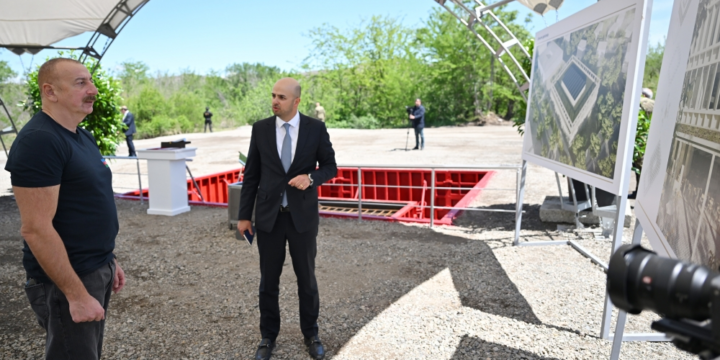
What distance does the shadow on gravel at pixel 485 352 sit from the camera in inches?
135

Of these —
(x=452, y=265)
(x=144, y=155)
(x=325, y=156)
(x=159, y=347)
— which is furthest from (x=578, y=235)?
(x=144, y=155)

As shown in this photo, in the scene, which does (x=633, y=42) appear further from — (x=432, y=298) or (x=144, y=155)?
(x=144, y=155)

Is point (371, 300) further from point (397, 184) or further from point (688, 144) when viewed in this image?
point (397, 184)

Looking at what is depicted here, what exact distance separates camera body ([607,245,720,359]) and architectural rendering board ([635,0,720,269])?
715mm

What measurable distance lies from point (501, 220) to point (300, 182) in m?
5.49

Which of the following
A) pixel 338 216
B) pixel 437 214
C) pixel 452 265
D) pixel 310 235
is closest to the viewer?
pixel 310 235

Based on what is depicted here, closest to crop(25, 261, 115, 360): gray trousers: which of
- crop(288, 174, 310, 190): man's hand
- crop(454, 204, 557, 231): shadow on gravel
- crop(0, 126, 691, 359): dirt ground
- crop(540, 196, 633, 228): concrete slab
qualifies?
crop(288, 174, 310, 190): man's hand

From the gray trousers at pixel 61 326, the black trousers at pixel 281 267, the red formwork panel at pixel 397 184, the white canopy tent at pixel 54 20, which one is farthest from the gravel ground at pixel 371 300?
the white canopy tent at pixel 54 20

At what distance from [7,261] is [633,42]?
6794 millimetres

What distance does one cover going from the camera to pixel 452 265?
5.46 m

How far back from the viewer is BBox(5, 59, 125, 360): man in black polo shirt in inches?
70.5

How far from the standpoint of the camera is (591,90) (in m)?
4.10

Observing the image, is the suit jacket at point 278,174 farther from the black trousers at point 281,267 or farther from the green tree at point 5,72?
the green tree at point 5,72

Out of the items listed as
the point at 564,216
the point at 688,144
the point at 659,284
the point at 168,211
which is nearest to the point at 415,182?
the point at 564,216
